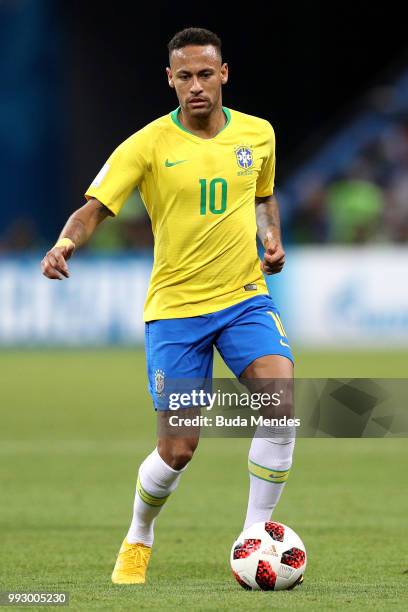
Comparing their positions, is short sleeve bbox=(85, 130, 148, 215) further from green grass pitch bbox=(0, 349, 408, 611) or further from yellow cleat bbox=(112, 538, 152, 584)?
green grass pitch bbox=(0, 349, 408, 611)

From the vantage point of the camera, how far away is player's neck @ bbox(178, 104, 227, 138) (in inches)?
250

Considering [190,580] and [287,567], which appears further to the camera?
[190,580]

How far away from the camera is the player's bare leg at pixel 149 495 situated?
6.18m

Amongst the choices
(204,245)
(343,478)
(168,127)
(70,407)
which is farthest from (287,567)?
(70,407)

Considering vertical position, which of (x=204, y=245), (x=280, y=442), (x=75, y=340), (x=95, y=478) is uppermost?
(x=204, y=245)

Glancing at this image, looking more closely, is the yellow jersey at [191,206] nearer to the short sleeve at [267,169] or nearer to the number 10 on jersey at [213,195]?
the number 10 on jersey at [213,195]

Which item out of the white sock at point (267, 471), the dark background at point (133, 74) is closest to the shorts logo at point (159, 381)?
the white sock at point (267, 471)

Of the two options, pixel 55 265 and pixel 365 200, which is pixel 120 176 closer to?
pixel 55 265

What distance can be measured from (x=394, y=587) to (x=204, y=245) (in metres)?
1.67

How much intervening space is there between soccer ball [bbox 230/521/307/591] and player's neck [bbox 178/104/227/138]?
1.80m

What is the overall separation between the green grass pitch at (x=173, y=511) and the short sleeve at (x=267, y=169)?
174cm

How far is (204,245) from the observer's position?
6.32 m

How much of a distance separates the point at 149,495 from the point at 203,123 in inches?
65.1

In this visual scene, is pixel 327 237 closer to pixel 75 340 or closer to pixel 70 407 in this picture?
pixel 75 340
